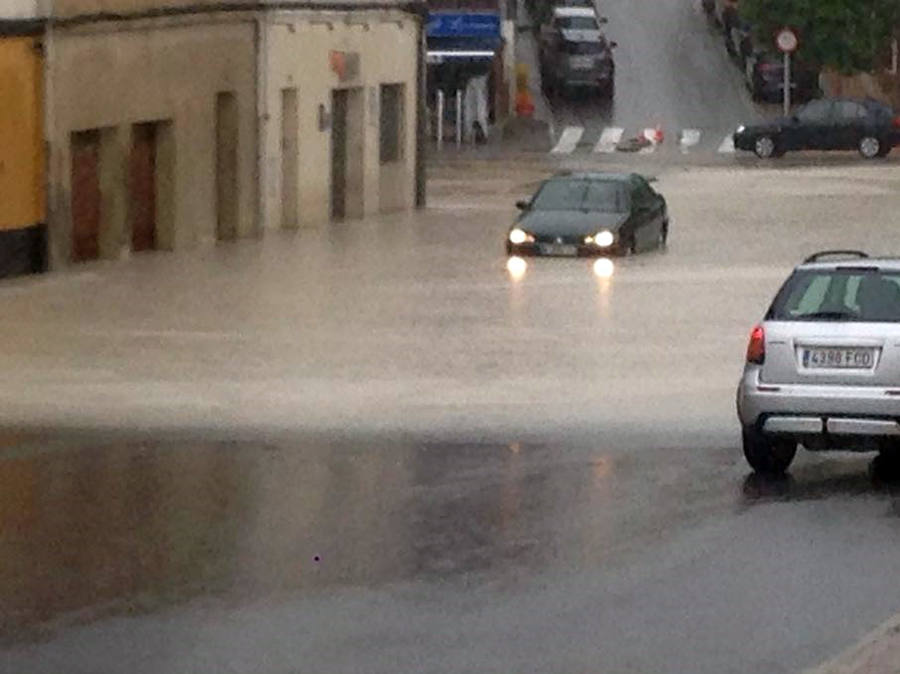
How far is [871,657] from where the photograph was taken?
37.7 feet

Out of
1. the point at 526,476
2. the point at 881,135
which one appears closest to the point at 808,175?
the point at 881,135

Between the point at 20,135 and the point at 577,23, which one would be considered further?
the point at 577,23

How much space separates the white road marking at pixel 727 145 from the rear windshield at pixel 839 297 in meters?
54.8

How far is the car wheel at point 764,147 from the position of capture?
71.2m

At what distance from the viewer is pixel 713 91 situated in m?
83.6

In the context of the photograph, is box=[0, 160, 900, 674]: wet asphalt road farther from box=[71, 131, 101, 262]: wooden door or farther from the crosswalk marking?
the crosswalk marking

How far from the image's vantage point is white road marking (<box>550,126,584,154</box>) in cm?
7462

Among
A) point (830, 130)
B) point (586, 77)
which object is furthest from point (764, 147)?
point (586, 77)

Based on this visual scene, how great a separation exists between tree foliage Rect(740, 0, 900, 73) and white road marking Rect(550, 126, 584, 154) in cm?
586

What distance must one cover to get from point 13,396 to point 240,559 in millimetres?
9894

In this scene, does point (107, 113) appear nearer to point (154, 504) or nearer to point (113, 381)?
point (113, 381)

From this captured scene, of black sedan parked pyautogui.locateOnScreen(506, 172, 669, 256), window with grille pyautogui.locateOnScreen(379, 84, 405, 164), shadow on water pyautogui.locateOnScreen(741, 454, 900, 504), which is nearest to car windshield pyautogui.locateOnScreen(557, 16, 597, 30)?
window with grille pyautogui.locateOnScreen(379, 84, 405, 164)

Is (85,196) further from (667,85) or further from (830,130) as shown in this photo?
(667,85)

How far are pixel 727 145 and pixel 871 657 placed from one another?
64199 mm
